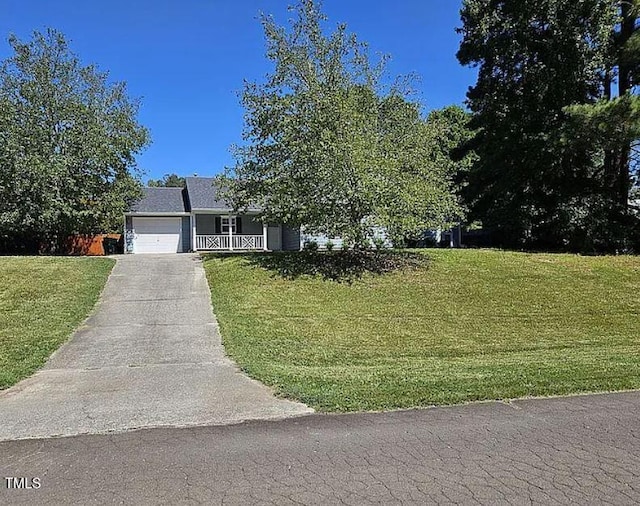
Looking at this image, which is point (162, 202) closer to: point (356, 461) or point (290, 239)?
point (290, 239)

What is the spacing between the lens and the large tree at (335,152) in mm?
15367

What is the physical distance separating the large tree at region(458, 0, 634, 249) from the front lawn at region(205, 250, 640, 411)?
372 cm

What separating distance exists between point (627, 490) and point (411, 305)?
10.4 metres

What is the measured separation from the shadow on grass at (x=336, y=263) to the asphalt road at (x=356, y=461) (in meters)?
11.1

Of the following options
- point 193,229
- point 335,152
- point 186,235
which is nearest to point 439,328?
point 335,152

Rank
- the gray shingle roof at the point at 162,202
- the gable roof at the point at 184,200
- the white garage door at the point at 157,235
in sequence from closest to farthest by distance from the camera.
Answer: the white garage door at the point at 157,235 → the gable roof at the point at 184,200 → the gray shingle roof at the point at 162,202

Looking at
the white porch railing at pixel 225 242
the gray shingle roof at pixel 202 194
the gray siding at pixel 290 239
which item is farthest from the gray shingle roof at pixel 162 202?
the gray siding at pixel 290 239

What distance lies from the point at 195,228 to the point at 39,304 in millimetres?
17842

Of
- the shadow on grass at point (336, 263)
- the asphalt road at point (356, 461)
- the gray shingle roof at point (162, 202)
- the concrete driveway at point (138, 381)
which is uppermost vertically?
the gray shingle roof at point (162, 202)

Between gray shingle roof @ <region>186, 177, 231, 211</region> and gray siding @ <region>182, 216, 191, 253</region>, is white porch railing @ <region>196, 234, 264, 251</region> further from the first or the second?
gray shingle roof @ <region>186, 177, 231, 211</region>

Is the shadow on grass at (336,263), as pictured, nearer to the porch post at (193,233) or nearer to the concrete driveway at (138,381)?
the concrete driveway at (138,381)

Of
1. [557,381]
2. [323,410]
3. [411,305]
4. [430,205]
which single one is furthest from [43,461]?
[430,205]

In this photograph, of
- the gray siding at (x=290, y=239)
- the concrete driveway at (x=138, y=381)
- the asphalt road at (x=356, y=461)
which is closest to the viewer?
the asphalt road at (x=356, y=461)

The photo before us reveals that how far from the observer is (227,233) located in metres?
31.2
